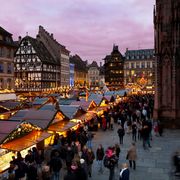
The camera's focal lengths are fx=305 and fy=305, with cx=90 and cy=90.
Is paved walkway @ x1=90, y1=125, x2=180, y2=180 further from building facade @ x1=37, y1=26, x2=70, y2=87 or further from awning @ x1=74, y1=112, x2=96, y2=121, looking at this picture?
building facade @ x1=37, y1=26, x2=70, y2=87

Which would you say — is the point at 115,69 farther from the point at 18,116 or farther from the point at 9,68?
the point at 18,116

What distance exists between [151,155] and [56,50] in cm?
7846

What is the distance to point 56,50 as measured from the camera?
306ft

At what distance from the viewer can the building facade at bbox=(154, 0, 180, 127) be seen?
26.9 meters

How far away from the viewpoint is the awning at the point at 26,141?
12692 millimetres

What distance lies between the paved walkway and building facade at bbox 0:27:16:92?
25096 mm

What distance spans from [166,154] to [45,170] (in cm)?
913

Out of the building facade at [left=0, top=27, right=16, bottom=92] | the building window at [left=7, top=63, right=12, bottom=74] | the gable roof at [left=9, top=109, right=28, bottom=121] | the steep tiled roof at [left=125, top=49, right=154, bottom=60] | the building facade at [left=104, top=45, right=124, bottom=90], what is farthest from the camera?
the steep tiled roof at [left=125, top=49, right=154, bottom=60]

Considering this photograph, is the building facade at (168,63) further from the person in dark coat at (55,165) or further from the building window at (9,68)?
the building window at (9,68)

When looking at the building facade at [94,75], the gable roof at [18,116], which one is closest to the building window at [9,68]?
the gable roof at [18,116]

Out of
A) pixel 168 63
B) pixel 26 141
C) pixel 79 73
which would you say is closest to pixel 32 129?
pixel 26 141

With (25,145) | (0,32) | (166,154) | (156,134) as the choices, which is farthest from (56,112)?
(0,32)

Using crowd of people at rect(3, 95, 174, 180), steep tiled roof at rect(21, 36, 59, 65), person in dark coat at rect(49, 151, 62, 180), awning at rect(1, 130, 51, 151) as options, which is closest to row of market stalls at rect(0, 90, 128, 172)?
awning at rect(1, 130, 51, 151)

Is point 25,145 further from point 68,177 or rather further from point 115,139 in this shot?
point 115,139
